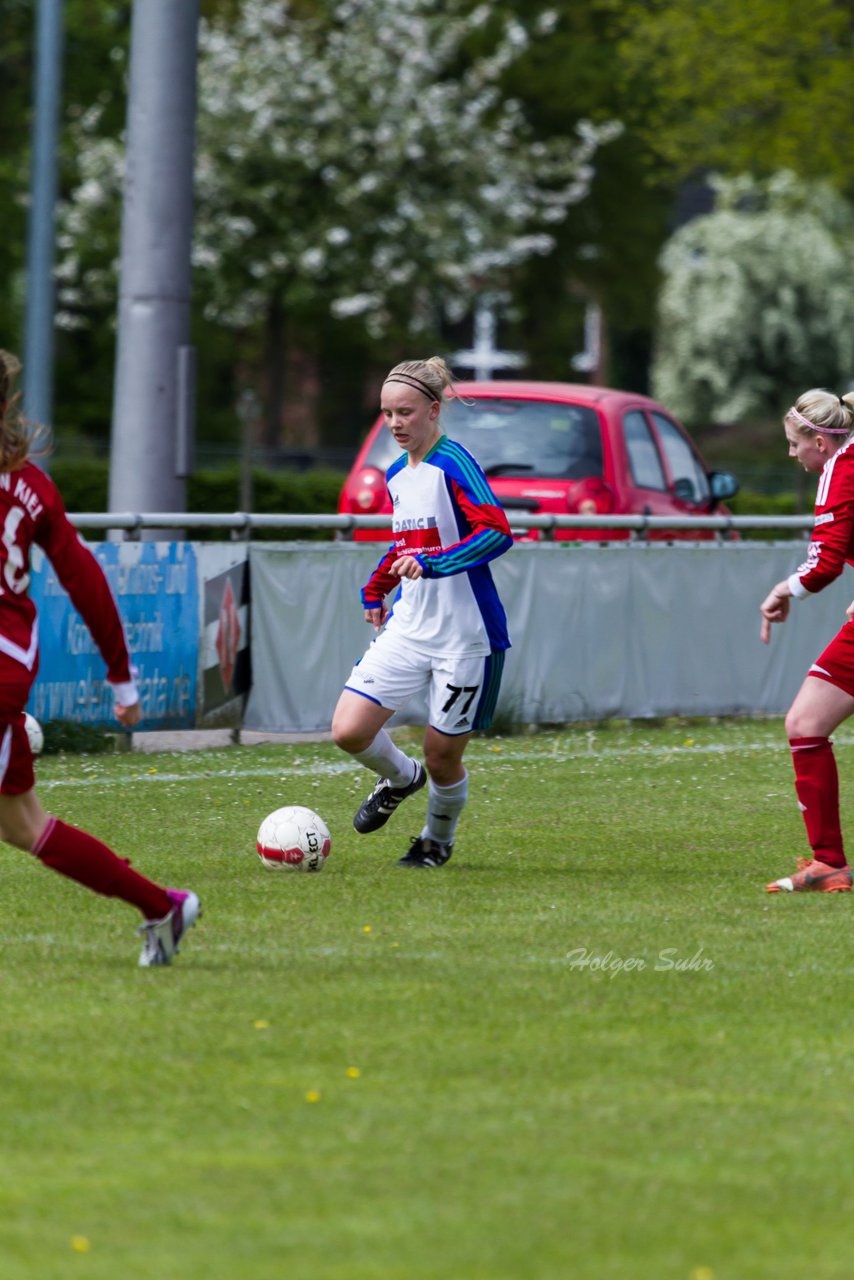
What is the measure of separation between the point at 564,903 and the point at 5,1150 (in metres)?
3.34

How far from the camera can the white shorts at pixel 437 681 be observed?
8164mm

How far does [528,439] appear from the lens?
591 inches

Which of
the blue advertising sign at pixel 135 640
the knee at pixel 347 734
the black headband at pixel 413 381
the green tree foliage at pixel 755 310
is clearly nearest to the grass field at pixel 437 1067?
the knee at pixel 347 734

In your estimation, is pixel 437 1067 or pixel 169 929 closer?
pixel 437 1067

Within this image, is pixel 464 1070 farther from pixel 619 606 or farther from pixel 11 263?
pixel 11 263

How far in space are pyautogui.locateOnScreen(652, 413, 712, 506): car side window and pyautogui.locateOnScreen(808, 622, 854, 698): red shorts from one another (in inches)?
310

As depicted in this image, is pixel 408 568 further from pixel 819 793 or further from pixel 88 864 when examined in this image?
pixel 88 864

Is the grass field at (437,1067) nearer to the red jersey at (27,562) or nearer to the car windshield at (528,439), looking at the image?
the red jersey at (27,562)

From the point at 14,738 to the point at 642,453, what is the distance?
9935mm

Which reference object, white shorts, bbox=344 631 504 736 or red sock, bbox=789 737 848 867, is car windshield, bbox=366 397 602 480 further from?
red sock, bbox=789 737 848 867

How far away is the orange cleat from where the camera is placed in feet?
26.2

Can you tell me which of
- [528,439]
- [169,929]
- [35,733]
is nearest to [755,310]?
[528,439]

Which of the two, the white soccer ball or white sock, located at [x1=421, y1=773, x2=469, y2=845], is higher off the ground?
white sock, located at [x1=421, y1=773, x2=469, y2=845]

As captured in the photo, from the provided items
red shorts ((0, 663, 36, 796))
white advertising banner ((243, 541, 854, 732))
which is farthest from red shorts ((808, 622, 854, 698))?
white advertising banner ((243, 541, 854, 732))
